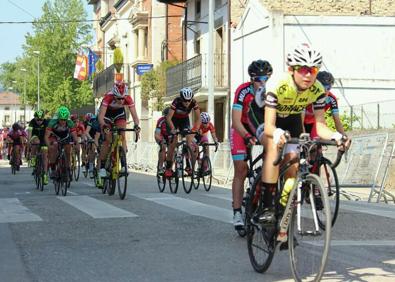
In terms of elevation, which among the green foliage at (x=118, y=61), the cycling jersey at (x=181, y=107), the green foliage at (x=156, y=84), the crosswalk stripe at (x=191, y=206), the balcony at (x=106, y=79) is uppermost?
the green foliage at (x=118, y=61)

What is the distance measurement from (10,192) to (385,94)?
16885 mm

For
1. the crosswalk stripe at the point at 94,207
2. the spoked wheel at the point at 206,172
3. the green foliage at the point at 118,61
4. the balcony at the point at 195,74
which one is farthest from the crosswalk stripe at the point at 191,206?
the green foliage at the point at 118,61

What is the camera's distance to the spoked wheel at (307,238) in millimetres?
5414

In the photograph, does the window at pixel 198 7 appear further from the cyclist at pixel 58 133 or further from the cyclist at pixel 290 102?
the cyclist at pixel 290 102

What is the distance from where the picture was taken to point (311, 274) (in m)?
5.55

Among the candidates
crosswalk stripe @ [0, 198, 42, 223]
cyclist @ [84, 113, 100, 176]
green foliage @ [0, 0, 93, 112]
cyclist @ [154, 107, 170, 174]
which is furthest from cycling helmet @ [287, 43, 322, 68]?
green foliage @ [0, 0, 93, 112]

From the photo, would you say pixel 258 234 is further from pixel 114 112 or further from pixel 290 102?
pixel 114 112

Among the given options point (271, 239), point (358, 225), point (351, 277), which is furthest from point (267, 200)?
point (358, 225)

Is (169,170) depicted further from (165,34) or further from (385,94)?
(165,34)

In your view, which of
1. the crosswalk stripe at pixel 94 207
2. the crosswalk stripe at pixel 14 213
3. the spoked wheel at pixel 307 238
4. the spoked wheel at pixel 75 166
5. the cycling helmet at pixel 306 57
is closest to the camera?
the spoked wheel at pixel 307 238

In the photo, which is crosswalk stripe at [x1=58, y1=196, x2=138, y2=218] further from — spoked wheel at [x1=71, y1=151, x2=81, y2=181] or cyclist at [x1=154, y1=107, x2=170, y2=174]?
spoked wheel at [x1=71, y1=151, x2=81, y2=181]

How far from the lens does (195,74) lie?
119 feet

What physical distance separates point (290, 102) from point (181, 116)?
8.50 m

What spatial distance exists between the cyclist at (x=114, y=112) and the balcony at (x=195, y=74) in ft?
66.4
